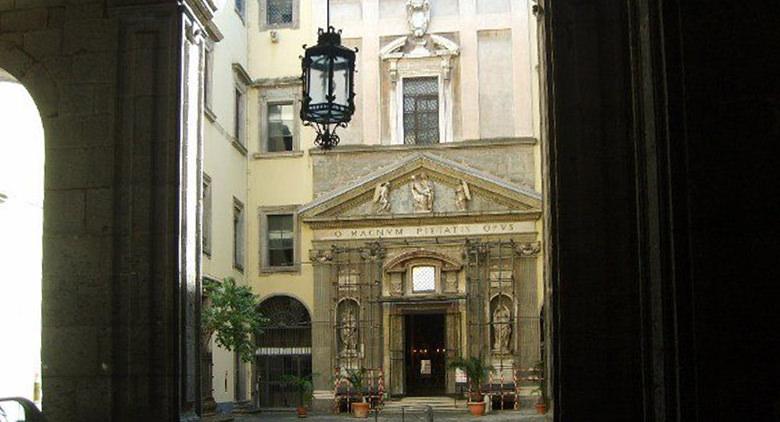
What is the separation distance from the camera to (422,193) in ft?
107

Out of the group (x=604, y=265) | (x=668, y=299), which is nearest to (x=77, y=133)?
(x=604, y=265)

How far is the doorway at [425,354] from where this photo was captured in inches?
1296

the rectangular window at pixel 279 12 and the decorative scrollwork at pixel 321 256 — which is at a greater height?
the rectangular window at pixel 279 12

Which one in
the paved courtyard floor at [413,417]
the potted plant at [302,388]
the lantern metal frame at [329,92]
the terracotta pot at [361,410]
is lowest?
the paved courtyard floor at [413,417]

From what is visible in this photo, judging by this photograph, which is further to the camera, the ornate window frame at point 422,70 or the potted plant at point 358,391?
the ornate window frame at point 422,70

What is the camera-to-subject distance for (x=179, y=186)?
938cm

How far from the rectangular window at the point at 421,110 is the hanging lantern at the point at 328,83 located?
874 inches

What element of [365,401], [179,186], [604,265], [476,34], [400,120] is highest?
[476,34]

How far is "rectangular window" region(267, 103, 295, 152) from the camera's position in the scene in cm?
3409

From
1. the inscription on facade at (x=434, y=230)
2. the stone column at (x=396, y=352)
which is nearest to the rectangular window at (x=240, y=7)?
the inscription on facade at (x=434, y=230)

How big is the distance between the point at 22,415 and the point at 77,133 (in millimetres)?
2445

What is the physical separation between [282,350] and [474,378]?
19.7 feet

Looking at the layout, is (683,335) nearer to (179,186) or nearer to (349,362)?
(179,186)

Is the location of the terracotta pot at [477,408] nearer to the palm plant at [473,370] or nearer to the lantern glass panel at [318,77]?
the palm plant at [473,370]
